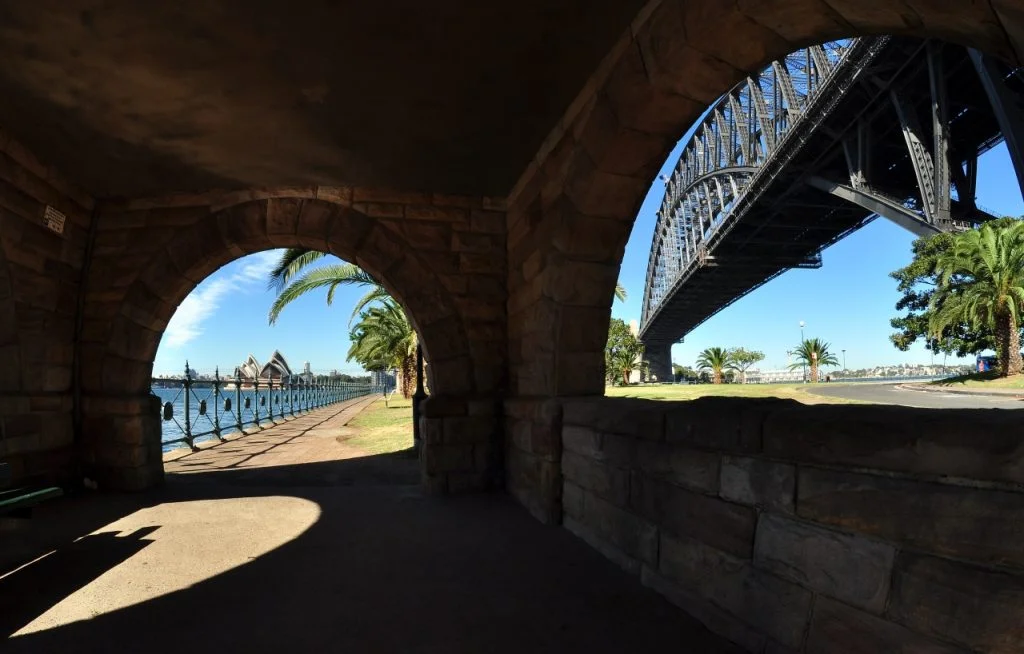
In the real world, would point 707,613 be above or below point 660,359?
below

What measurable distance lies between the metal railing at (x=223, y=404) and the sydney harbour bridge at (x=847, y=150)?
8.92 m

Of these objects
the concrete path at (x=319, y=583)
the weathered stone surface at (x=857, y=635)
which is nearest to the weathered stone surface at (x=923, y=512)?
the weathered stone surface at (x=857, y=635)

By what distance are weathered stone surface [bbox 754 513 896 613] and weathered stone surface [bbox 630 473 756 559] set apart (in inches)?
3.3

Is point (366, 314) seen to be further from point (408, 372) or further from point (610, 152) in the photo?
point (610, 152)

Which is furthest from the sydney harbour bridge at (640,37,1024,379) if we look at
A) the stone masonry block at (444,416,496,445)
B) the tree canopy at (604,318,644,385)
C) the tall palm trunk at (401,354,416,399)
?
the tall palm trunk at (401,354,416,399)

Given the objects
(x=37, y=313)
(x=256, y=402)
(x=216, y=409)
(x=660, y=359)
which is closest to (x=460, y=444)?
(x=37, y=313)

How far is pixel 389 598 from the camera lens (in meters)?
2.57

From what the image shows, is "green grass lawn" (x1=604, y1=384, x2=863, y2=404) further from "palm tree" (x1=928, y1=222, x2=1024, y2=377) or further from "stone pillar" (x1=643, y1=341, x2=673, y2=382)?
"stone pillar" (x1=643, y1=341, x2=673, y2=382)

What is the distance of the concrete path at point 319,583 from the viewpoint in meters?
2.16

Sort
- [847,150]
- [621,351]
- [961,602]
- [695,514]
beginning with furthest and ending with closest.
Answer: [621,351], [847,150], [695,514], [961,602]

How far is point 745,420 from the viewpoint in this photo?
2.04 m

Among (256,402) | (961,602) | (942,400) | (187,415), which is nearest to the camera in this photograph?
(961,602)

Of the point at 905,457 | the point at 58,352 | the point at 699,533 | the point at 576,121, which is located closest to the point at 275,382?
the point at 58,352

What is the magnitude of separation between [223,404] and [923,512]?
10.7m
